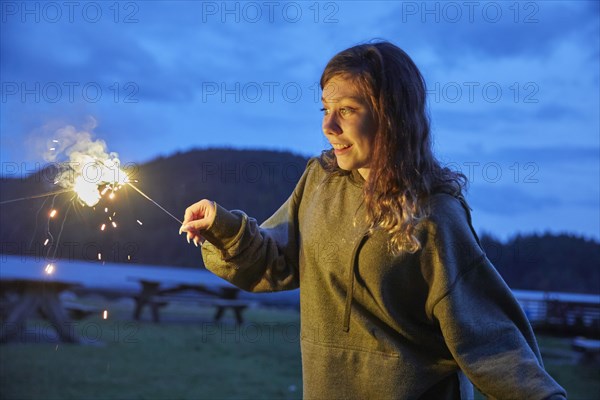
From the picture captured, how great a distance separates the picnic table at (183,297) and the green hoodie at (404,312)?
7664 millimetres

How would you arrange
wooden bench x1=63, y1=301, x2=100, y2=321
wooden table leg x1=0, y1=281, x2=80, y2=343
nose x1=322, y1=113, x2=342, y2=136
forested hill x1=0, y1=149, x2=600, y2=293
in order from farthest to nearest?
wooden bench x1=63, y1=301, x2=100, y2=321, wooden table leg x1=0, y1=281, x2=80, y2=343, forested hill x1=0, y1=149, x2=600, y2=293, nose x1=322, y1=113, x2=342, y2=136

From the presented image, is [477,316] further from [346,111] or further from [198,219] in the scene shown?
[198,219]

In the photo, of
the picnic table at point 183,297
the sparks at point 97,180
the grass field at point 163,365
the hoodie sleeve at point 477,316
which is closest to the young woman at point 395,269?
the hoodie sleeve at point 477,316

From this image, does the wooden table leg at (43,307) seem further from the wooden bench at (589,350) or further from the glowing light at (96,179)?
the wooden bench at (589,350)

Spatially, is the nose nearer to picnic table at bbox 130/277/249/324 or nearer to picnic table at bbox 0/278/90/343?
picnic table at bbox 0/278/90/343

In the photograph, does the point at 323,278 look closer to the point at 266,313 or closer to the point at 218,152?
the point at 218,152

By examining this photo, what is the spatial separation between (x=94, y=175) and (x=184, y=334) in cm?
590

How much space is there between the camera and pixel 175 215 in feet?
12.6

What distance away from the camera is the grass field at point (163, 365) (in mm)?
4875

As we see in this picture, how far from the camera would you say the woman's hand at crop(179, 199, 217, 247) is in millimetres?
1833

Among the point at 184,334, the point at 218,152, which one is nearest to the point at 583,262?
the point at 184,334

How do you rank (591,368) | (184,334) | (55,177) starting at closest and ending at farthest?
1. (55,177)
2. (591,368)
3. (184,334)

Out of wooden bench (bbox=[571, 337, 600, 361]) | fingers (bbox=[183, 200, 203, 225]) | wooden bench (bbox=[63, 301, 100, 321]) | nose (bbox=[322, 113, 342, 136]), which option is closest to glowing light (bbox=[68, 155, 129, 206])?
fingers (bbox=[183, 200, 203, 225])

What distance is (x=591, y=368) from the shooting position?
673 cm
